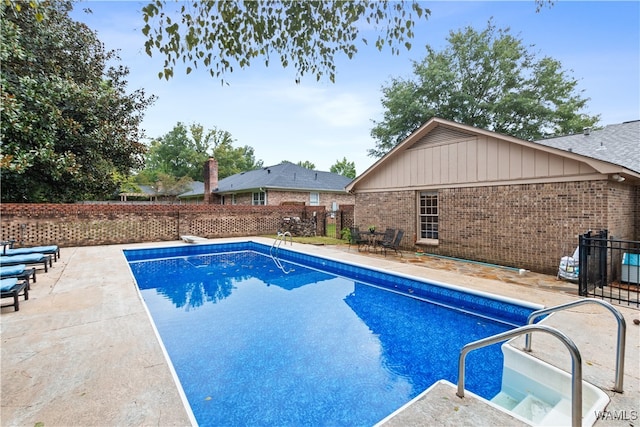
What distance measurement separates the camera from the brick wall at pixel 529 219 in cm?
762

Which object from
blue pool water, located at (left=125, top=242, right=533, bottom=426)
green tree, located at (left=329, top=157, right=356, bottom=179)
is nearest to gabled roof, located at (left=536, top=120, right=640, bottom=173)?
blue pool water, located at (left=125, top=242, right=533, bottom=426)

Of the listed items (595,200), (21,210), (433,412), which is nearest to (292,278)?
(433,412)

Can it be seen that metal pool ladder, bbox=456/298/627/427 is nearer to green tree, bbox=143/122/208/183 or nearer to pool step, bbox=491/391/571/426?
pool step, bbox=491/391/571/426

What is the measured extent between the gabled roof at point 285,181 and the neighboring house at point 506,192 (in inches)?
408

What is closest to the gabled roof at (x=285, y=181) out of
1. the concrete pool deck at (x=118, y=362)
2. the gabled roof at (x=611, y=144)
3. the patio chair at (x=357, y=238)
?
the patio chair at (x=357, y=238)

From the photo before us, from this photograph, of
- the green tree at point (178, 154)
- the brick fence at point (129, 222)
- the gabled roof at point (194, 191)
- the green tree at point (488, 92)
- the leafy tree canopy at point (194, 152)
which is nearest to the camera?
the brick fence at point (129, 222)

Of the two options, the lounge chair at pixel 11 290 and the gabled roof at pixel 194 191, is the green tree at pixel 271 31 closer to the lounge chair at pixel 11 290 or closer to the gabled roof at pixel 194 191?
the lounge chair at pixel 11 290

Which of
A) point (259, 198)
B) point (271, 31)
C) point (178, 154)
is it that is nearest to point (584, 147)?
point (271, 31)

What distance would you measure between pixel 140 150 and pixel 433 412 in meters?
18.1

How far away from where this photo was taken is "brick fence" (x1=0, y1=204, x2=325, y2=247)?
39.9 ft

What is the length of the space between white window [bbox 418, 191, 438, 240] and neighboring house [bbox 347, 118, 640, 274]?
4 cm

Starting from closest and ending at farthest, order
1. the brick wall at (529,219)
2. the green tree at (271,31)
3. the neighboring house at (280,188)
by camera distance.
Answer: the green tree at (271,31)
the brick wall at (529,219)
the neighboring house at (280,188)

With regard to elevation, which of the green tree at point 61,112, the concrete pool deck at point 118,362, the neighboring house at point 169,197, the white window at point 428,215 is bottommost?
the concrete pool deck at point 118,362

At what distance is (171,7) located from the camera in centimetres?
296
